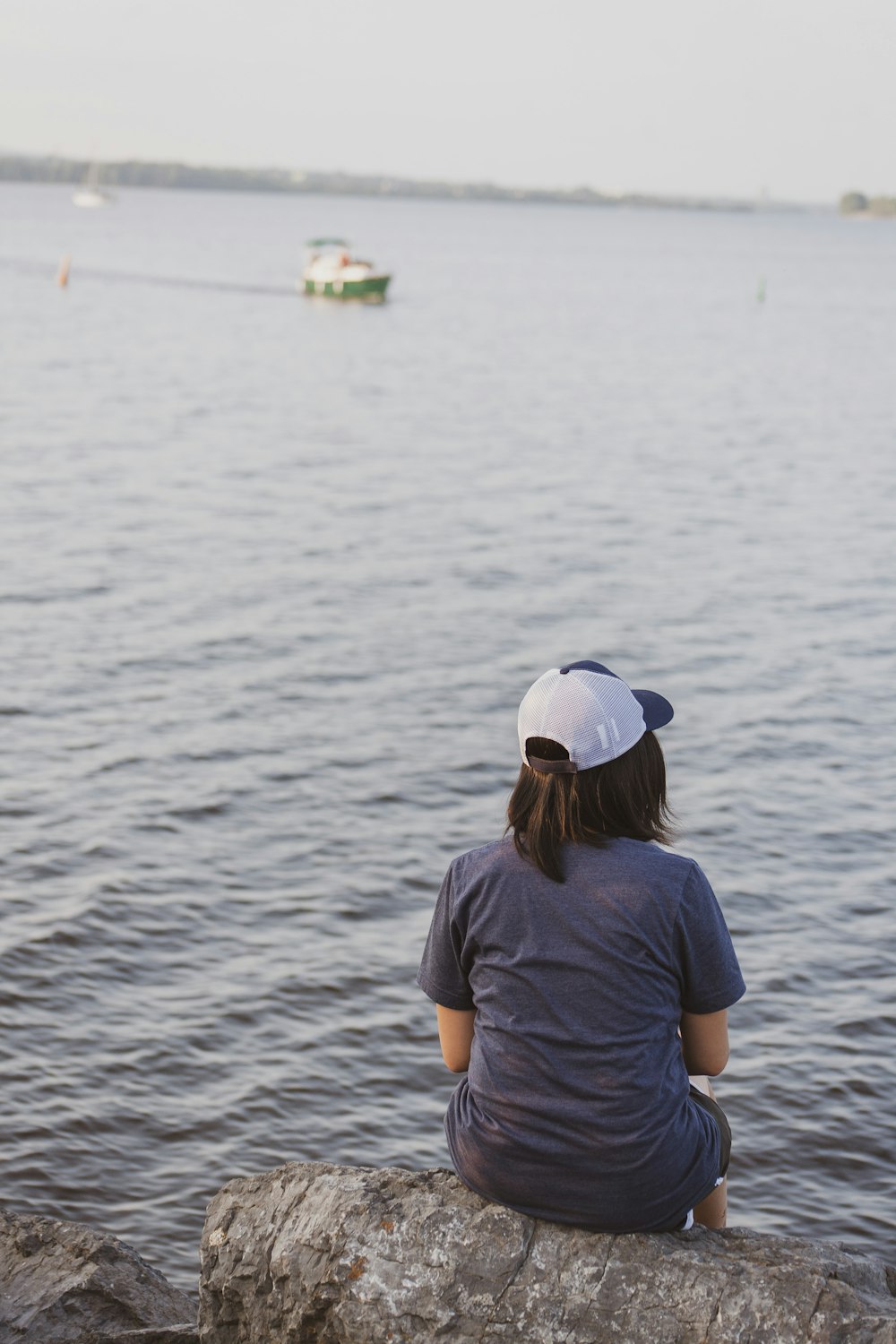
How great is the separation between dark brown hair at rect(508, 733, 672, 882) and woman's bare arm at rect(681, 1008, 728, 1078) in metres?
0.45

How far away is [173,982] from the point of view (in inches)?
339

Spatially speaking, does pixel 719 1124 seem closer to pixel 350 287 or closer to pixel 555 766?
pixel 555 766

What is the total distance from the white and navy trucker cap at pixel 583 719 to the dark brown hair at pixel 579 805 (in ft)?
0.07

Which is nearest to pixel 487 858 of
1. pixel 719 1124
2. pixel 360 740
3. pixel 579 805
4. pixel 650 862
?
pixel 579 805

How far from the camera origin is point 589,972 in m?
3.34

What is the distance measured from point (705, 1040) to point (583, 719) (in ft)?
2.77

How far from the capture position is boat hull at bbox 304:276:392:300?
64.8m

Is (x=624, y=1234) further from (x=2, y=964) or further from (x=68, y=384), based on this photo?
(x=68, y=384)

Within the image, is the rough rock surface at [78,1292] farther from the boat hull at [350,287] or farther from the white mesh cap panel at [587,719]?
the boat hull at [350,287]

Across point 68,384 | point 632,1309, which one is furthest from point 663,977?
point 68,384

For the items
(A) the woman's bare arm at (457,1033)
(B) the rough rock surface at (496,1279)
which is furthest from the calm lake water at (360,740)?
(A) the woman's bare arm at (457,1033)

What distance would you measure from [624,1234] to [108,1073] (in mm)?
4777

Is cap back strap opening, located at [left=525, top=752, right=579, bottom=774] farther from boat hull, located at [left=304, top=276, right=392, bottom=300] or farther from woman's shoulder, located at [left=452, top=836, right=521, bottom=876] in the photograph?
boat hull, located at [left=304, top=276, right=392, bottom=300]

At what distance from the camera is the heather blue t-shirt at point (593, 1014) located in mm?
3330
